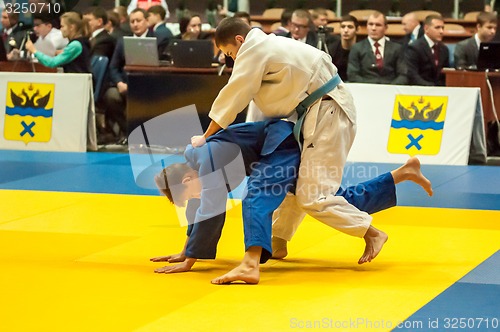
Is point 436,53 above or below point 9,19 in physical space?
below

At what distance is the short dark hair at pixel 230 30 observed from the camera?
5.79 m

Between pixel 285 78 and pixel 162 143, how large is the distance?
5.97 metres

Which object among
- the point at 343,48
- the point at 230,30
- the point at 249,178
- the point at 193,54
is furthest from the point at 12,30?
the point at 249,178

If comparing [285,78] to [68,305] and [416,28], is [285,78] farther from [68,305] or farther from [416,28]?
[416,28]

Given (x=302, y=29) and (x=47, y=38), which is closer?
(x=302, y=29)

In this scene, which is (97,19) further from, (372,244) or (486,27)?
(372,244)

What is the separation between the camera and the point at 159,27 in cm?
1462

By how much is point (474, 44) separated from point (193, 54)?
147 inches

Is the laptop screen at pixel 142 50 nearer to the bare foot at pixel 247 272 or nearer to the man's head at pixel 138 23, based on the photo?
the man's head at pixel 138 23

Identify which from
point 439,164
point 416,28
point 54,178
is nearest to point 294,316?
point 54,178

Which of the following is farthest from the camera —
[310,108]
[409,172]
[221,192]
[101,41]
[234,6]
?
[234,6]

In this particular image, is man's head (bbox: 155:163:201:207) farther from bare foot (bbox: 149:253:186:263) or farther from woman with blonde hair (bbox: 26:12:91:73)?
woman with blonde hair (bbox: 26:12:91:73)

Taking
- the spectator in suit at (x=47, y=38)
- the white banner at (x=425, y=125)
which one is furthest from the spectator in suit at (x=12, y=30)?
the white banner at (x=425, y=125)

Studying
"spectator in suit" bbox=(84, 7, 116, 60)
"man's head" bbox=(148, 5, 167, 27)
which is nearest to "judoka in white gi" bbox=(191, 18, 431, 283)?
"spectator in suit" bbox=(84, 7, 116, 60)
